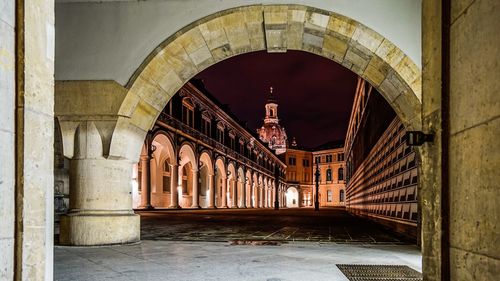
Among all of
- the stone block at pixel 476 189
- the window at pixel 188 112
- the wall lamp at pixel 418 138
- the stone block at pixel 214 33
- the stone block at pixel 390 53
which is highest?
the window at pixel 188 112

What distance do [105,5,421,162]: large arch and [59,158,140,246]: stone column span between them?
15.5 inches

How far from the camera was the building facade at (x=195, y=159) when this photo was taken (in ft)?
110

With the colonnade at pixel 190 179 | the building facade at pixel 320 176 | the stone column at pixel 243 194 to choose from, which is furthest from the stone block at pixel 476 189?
the building facade at pixel 320 176

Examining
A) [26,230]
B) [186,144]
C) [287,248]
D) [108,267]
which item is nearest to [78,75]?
[108,267]

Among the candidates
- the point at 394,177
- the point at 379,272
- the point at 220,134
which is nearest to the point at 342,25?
the point at 379,272

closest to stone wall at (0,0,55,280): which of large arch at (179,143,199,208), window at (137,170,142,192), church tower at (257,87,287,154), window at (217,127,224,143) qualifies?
window at (137,170,142,192)

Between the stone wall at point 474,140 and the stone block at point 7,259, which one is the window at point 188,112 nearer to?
the stone block at point 7,259

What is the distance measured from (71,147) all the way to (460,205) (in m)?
6.85

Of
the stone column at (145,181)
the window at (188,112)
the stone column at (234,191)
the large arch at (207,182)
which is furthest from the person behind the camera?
the stone column at (234,191)

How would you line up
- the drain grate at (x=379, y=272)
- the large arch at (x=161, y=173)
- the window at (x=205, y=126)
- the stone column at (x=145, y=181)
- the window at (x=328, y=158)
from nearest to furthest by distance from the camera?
the drain grate at (x=379, y=272)
the stone column at (x=145, y=181)
the large arch at (x=161, y=173)
the window at (x=205, y=126)
the window at (x=328, y=158)

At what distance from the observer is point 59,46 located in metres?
8.26

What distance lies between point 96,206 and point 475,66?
22.2 ft

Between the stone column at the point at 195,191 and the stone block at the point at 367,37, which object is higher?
the stone block at the point at 367,37

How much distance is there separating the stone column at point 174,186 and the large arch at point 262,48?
87.9 ft
